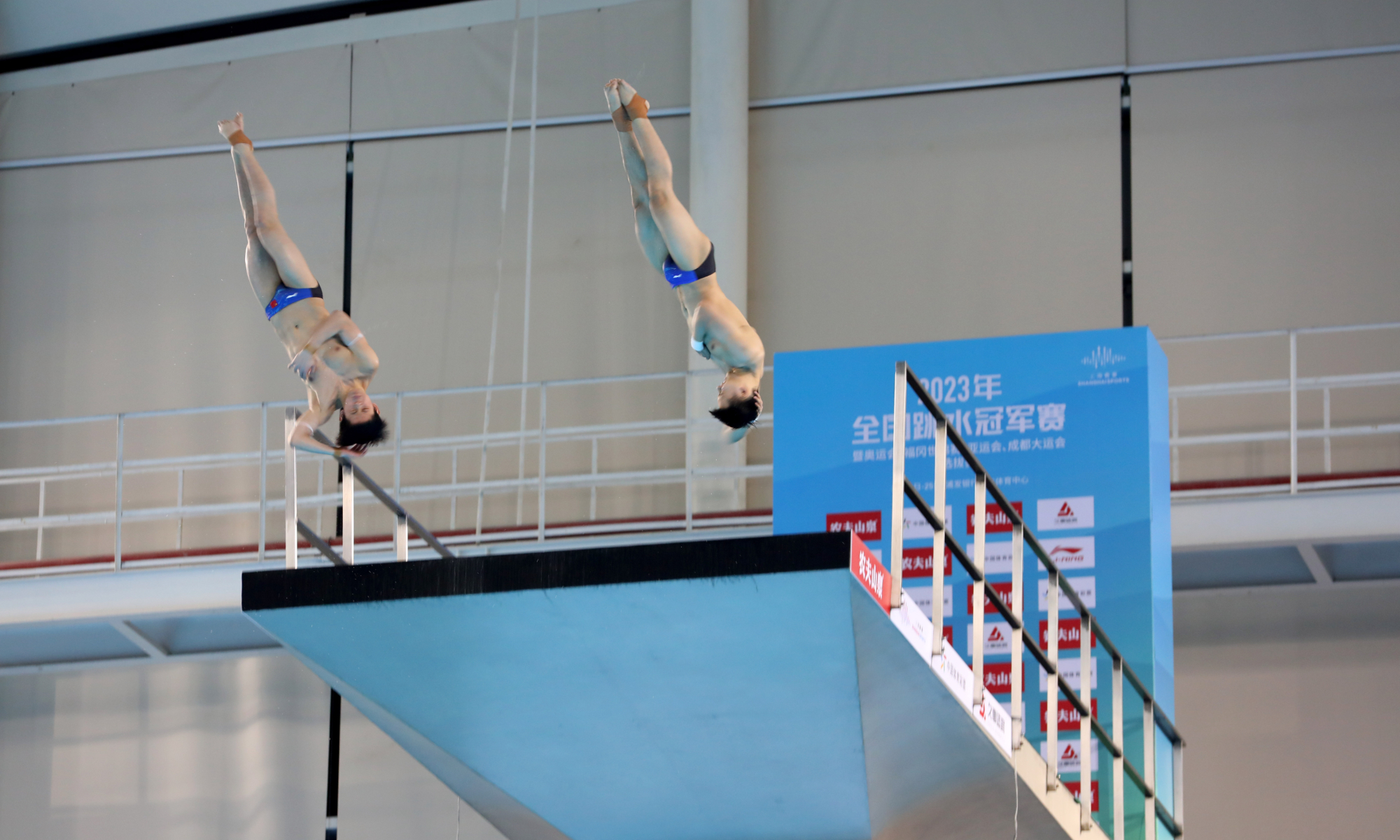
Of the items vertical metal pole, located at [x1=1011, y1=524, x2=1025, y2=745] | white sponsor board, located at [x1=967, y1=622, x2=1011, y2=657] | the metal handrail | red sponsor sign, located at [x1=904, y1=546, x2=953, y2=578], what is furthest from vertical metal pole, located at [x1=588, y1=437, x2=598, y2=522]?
vertical metal pole, located at [x1=1011, y1=524, x2=1025, y2=745]

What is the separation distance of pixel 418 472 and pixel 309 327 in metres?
4.11

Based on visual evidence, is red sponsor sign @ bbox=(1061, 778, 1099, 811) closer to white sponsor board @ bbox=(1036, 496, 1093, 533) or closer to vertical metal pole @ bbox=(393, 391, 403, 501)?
white sponsor board @ bbox=(1036, 496, 1093, 533)

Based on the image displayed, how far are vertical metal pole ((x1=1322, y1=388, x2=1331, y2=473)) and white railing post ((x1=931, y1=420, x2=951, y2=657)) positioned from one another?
3.47m

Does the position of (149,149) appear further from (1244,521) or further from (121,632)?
(1244,521)

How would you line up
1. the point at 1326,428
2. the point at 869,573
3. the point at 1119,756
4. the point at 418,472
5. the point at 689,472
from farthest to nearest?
the point at 418,472 → the point at 689,472 → the point at 1326,428 → the point at 1119,756 → the point at 869,573

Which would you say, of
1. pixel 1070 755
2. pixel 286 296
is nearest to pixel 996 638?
pixel 1070 755

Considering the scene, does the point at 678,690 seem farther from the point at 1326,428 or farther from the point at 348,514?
the point at 1326,428

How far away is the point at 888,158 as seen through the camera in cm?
886

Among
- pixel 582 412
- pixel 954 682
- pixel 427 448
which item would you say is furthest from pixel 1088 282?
pixel 954 682

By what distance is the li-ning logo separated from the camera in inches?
200

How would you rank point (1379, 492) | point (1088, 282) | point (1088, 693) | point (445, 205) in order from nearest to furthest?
point (1088, 693)
point (1379, 492)
point (1088, 282)
point (445, 205)

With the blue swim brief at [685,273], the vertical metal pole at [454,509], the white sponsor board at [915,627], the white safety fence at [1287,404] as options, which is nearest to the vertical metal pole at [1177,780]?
the white sponsor board at [915,627]

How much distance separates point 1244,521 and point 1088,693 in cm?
272

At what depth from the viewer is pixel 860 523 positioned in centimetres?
534
